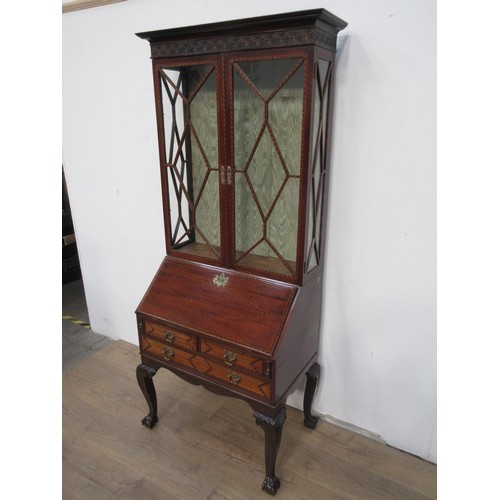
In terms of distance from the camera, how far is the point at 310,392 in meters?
1.88

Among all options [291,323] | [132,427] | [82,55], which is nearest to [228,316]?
[291,323]

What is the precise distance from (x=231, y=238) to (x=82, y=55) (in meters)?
1.47

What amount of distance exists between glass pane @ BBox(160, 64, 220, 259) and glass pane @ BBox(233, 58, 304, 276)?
0.46 ft

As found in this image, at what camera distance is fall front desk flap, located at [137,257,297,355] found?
1.47 m

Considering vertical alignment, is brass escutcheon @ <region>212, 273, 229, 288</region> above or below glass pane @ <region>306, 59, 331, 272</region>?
below

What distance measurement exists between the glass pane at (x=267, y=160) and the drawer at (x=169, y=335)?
0.38 meters

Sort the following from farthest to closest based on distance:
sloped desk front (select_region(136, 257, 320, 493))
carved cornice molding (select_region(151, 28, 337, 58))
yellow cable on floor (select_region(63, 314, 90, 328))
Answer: yellow cable on floor (select_region(63, 314, 90, 328)), sloped desk front (select_region(136, 257, 320, 493)), carved cornice molding (select_region(151, 28, 337, 58))

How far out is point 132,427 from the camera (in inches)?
76.6

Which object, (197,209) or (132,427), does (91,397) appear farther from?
(197,209)

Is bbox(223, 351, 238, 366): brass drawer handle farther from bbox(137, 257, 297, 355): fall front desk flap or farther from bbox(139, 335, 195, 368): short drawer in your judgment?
bbox(139, 335, 195, 368): short drawer

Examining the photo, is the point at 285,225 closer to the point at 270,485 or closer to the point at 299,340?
the point at 299,340

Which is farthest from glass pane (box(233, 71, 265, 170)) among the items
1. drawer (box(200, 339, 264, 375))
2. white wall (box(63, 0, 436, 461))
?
drawer (box(200, 339, 264, 375))

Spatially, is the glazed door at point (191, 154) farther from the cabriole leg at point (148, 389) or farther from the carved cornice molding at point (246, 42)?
the cabriole leg at point (148, 389)

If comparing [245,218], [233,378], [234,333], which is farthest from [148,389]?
[245,218]
